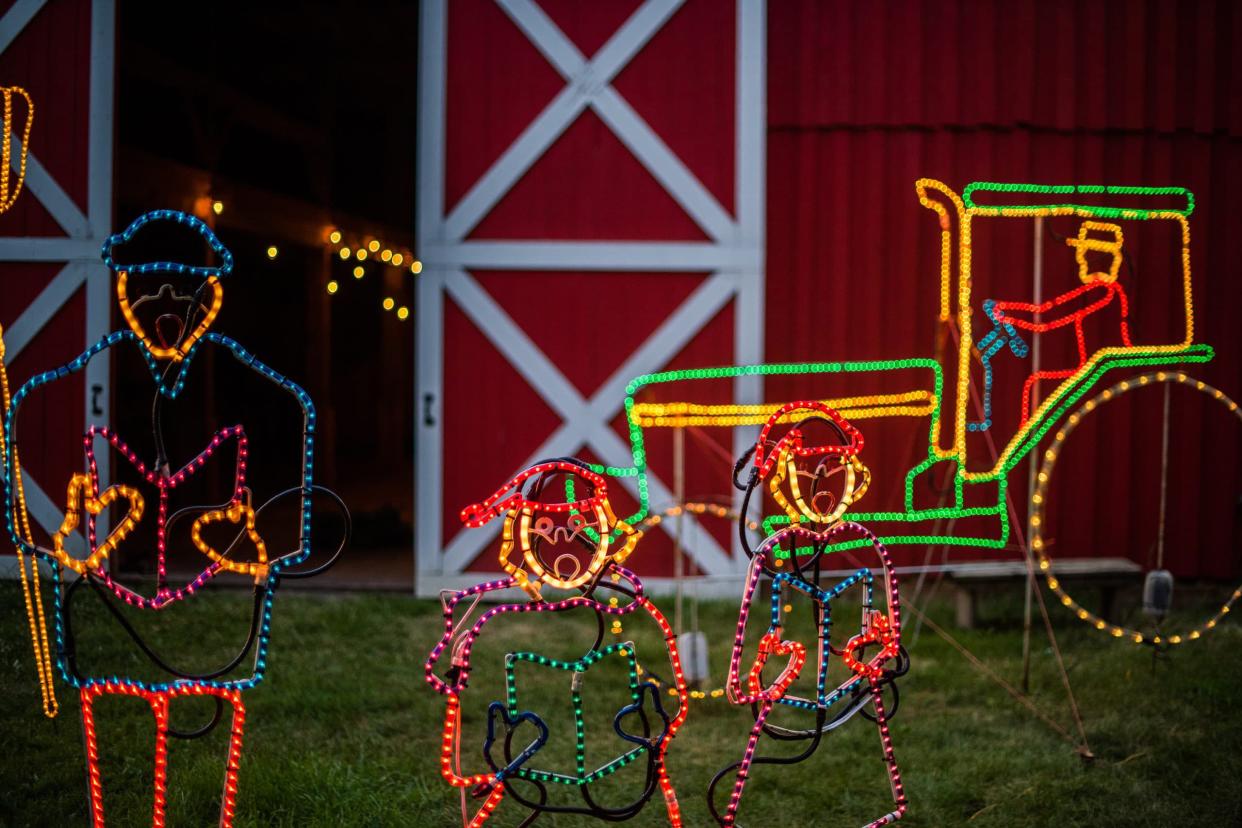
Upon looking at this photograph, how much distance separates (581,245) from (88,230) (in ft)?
9.58

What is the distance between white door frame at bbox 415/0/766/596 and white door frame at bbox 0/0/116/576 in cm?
185

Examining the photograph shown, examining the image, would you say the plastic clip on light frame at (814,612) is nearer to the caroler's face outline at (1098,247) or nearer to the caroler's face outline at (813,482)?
the caroler's face outline at (813,482)

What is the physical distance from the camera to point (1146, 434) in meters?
6.97

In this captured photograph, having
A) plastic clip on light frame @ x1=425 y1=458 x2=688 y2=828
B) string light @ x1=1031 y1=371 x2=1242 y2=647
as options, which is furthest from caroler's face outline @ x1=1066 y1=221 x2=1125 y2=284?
plastic clip on light frame @ x1=425 y1=458 x2=688 y2=828

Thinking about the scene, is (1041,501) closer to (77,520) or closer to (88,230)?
(77,520)

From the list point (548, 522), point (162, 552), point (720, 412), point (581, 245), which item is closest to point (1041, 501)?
point (720, 412)

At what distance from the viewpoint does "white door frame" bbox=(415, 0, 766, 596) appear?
666 cm

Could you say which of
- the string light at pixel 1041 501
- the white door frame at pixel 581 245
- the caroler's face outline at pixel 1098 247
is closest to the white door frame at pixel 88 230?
the white door frame at pixel 581 245

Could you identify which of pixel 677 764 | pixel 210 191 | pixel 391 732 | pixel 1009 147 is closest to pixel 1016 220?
pixel 1009 147

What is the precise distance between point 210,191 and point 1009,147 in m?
6.29

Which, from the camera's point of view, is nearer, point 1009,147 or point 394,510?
point 1009,147

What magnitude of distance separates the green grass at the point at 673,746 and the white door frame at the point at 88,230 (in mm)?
1414

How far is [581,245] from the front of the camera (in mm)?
6719

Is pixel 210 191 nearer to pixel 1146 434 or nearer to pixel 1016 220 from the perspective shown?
pixel 1016 220
